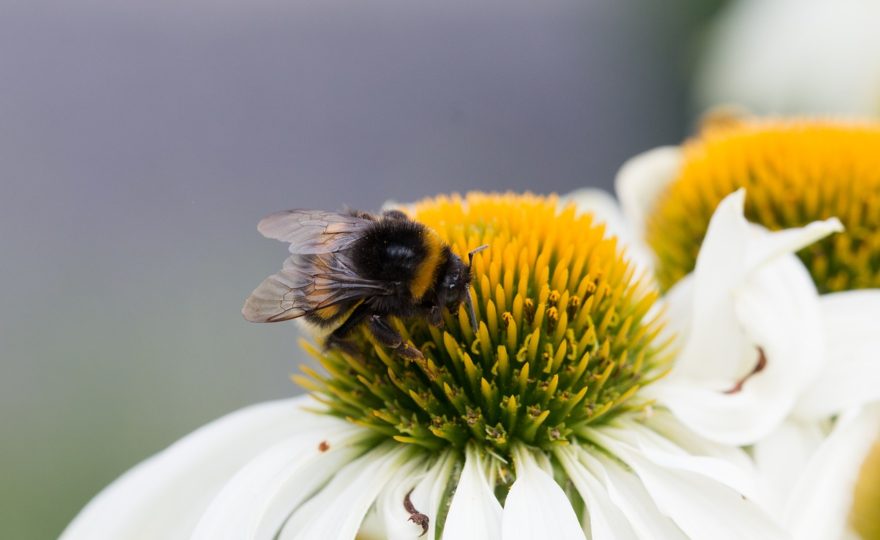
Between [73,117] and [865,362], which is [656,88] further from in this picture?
[865,362]

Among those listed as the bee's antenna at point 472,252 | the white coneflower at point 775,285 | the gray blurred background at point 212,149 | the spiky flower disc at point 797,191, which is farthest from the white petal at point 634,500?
the gray blurred background at point 212,149

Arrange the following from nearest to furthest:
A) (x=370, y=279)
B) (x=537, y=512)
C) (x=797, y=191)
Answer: (x=537, y=512) < (x=370, y=279) < (x=797, y=191)

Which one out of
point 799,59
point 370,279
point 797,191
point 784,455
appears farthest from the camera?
point 799,59

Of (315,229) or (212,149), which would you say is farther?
(212,149)

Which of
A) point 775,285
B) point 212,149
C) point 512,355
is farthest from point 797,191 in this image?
point 212,149

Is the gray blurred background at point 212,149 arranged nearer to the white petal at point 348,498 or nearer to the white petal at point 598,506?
the white petal at point 348,498

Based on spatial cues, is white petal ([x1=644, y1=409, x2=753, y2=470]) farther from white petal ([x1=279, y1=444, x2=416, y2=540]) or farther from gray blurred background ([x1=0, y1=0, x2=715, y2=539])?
gray blurred background ([x1=0, y1=0, x2=715, y2=539])

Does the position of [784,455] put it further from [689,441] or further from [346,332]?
[346,332]

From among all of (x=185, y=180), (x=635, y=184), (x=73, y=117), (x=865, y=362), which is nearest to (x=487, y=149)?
(x=185, y=180)
